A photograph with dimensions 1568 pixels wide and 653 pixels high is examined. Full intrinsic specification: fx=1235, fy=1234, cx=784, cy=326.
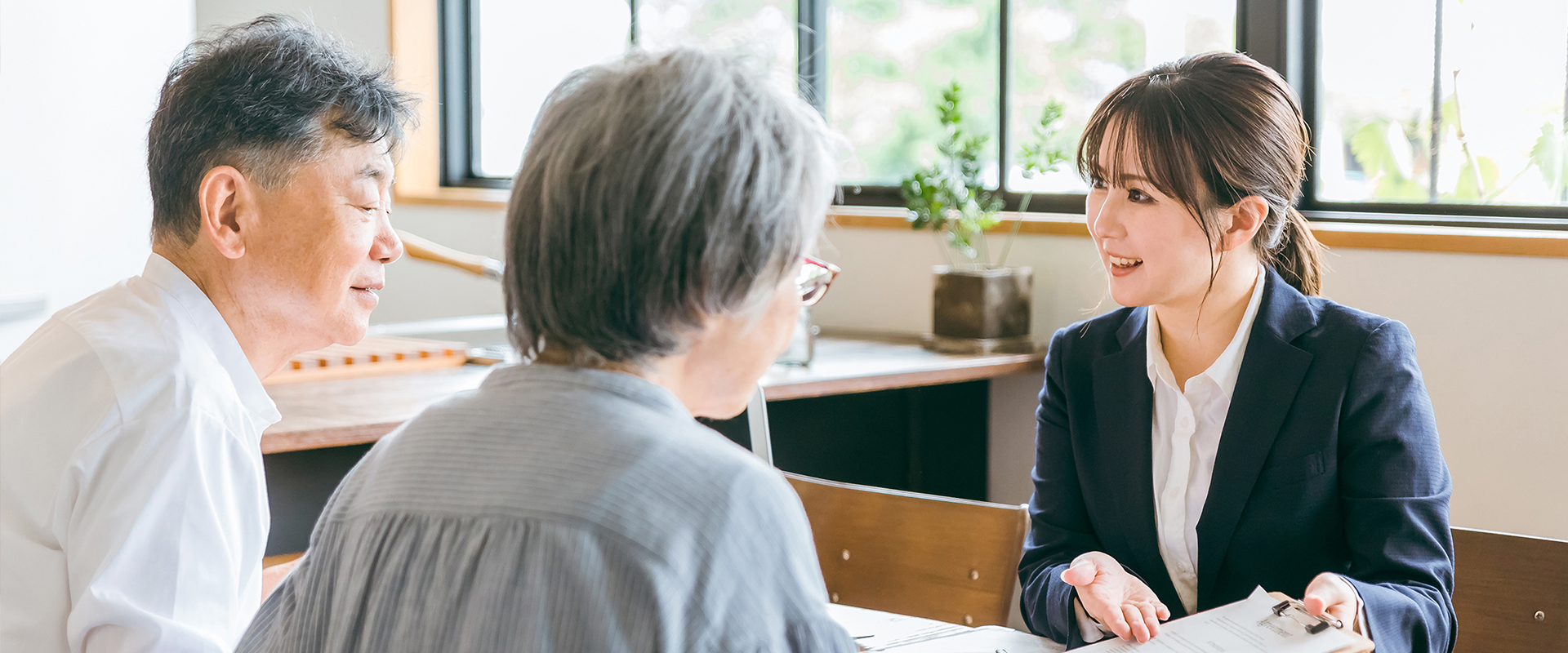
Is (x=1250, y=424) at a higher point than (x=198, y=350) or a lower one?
lower

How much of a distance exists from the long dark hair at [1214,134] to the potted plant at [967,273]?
1.07 m

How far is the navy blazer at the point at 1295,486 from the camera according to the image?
1.29 m

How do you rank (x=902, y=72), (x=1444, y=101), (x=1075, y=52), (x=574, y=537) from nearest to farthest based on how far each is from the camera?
(x=574, y=537), (x=1444, y=101), (x=1075, y=52), (x=902, y=72)

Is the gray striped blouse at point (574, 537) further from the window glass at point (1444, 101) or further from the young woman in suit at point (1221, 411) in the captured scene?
the window glass at point (1444, 101)

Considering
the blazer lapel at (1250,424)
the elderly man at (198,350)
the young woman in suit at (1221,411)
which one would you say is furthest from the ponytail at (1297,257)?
the elderly man at (198,350)

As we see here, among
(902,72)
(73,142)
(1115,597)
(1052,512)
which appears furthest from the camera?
(902,72)

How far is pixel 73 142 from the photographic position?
2557 mm

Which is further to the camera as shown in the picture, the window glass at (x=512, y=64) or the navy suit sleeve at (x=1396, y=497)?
the window glass at (x=512, y=64)

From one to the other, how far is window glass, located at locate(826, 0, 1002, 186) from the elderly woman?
236cm

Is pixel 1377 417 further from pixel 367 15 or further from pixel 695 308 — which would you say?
pixel 367 15

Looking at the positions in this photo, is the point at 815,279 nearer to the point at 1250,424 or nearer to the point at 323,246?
the point at 1250,424

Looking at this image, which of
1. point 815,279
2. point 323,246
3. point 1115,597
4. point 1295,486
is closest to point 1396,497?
point 1295,486

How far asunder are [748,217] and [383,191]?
27.1 inches

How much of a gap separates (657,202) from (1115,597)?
805mm
